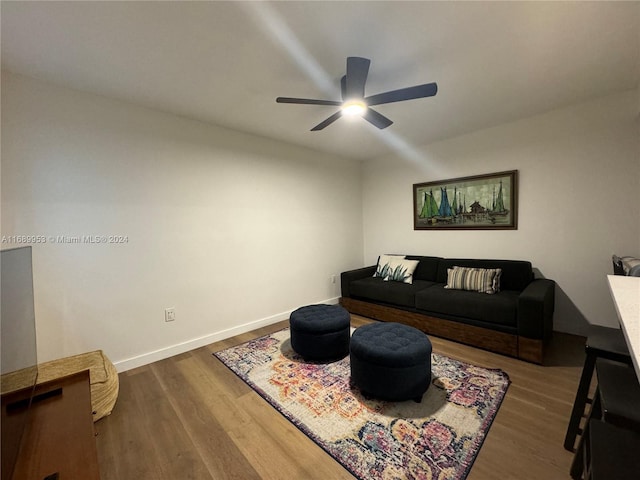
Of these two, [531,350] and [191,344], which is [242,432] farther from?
[531,350]

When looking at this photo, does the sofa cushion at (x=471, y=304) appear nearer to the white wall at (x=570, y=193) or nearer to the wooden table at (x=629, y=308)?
the white wall at (x=570, y=193)

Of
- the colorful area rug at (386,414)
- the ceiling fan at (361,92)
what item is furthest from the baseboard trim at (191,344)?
the ceiling fan at (361,92)

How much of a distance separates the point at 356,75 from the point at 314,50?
325 millimetres

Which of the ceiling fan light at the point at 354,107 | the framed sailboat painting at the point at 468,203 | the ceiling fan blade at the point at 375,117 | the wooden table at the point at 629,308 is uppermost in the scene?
the ceiling fan blade at the point at 375,117

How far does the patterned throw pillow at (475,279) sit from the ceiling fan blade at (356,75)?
7.79 feet

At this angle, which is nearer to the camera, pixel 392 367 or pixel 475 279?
pixel 392 367

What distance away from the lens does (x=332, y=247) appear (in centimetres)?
426

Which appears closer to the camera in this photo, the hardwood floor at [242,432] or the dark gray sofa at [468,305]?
the hardwood floor at [242,432]

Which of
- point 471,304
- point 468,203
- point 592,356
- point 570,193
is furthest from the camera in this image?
point 468,203

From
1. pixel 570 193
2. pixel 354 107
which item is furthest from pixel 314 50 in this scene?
pixel 570 193

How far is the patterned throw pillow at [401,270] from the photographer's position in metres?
3.61

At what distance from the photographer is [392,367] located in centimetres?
179

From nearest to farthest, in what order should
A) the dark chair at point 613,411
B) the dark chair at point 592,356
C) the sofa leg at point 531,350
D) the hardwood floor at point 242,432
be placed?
the dark chair at point 613,411 < the dark chair at point 592,356 < the hardwood floor at point 242,432 < the sofa leg at point 531,350

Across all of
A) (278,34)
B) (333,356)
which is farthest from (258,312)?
(278,34)
